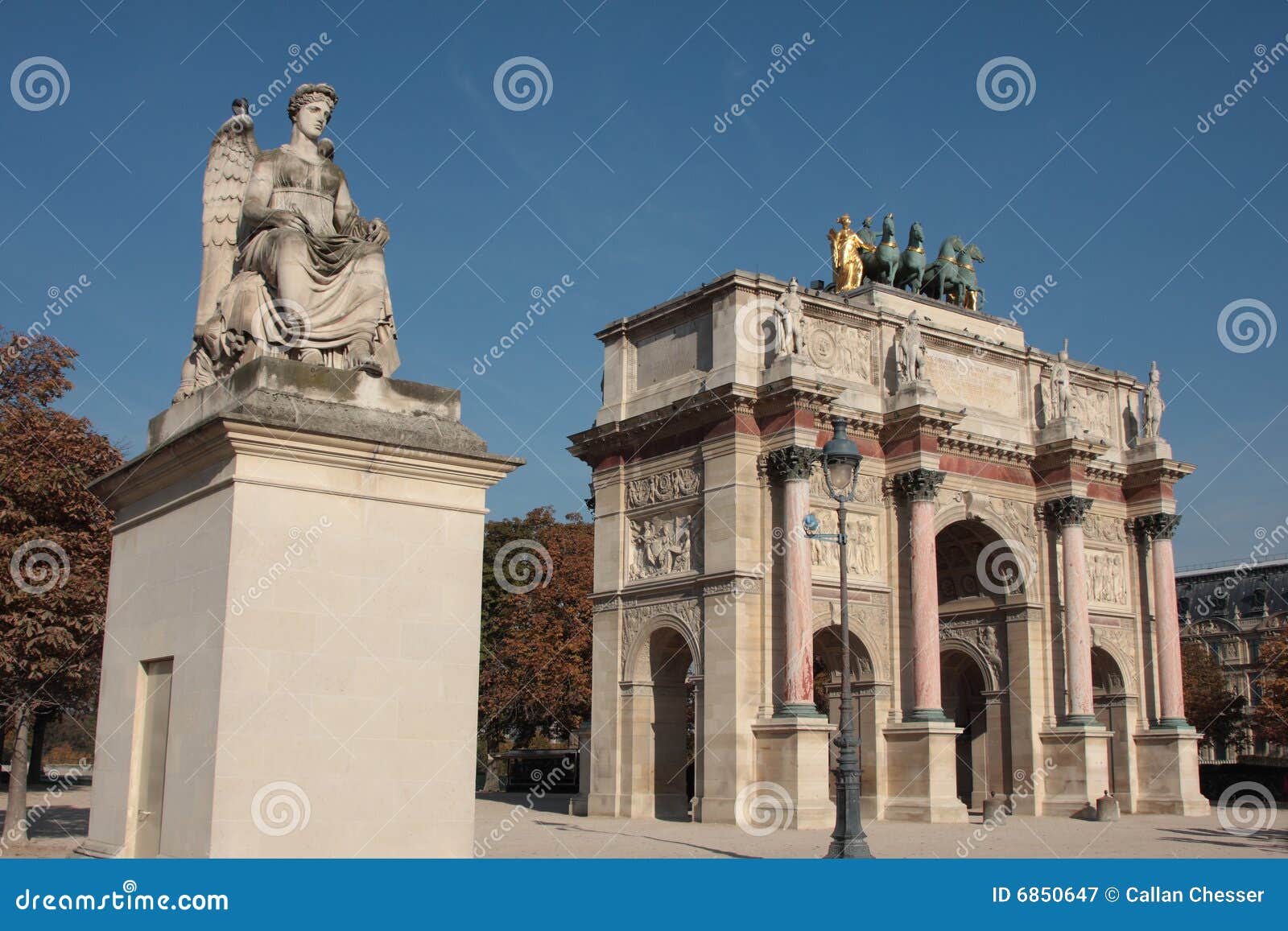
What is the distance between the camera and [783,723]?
101ft

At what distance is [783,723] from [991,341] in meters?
14.9

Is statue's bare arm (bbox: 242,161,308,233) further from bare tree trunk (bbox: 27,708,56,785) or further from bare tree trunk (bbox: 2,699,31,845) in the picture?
bare tree trunk (bbox: 27,708,56,785)

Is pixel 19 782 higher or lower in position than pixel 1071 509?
lower

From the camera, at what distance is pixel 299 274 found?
7.71 metres

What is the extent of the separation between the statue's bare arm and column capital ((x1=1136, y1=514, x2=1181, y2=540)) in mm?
38168

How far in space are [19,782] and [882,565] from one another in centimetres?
2211

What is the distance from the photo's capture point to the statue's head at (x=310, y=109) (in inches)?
331

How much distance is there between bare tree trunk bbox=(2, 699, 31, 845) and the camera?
21.0 meters

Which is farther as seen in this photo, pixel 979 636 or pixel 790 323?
pixel 979 636

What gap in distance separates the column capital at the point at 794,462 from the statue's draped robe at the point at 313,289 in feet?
80.9

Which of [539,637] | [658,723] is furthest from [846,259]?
[539,637]

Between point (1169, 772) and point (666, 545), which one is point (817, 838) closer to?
point (666, 545)

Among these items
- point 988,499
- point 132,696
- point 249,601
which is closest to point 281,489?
point 249,601

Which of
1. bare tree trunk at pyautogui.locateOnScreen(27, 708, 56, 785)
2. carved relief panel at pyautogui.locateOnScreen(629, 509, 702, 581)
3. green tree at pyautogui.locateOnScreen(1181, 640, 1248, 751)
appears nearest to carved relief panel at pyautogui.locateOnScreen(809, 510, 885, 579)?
carved relief panel at pyautogui.locateOnScreen(629, 509, 702, 581)
